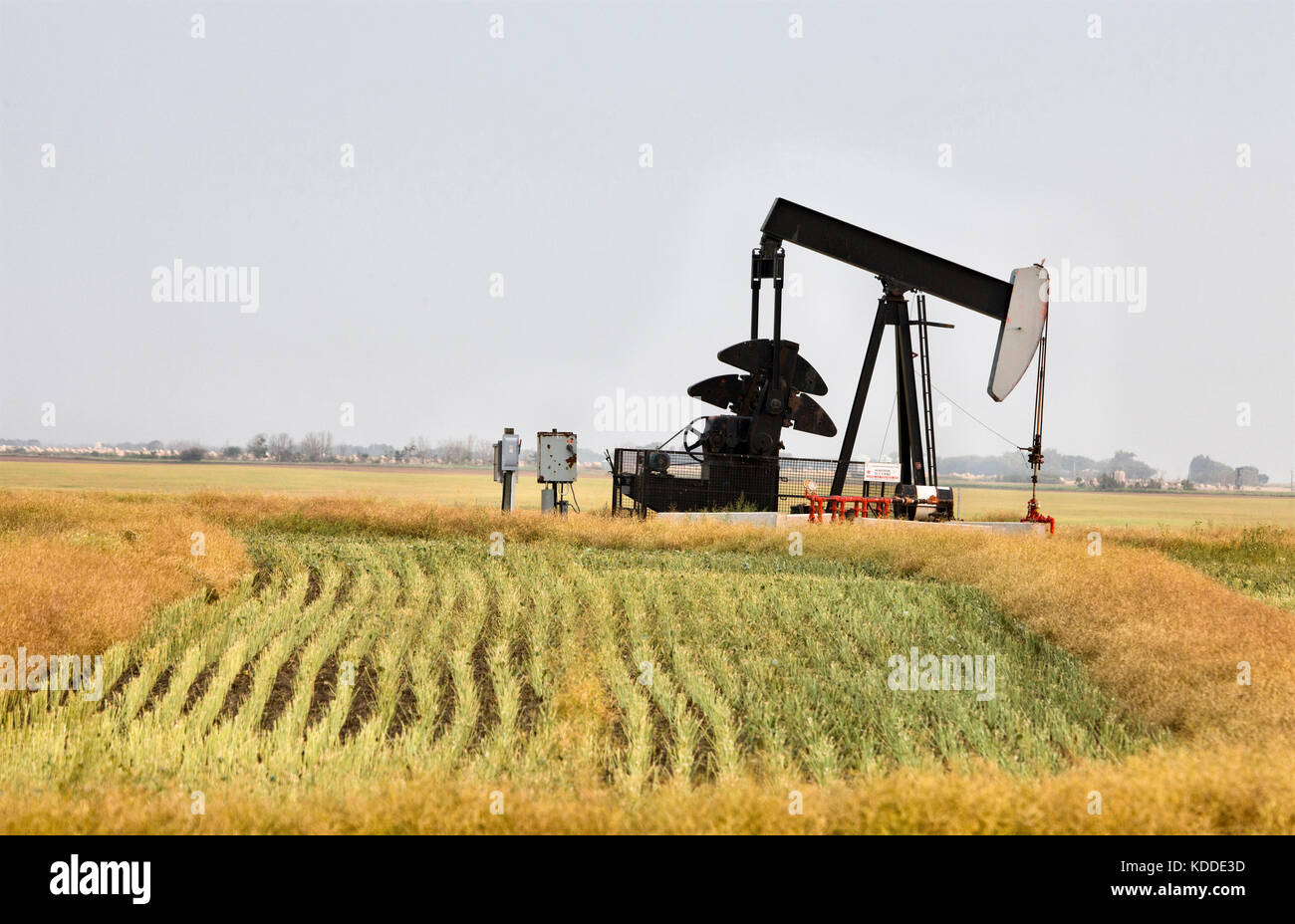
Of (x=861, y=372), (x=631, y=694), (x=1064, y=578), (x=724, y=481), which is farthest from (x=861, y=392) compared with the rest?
(x=631, y=694)

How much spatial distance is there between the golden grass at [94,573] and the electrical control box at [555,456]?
19.4 ft

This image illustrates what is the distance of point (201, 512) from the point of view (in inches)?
713

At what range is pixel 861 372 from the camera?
1870 centimetres

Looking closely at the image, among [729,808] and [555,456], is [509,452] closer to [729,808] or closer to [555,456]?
[555,456]

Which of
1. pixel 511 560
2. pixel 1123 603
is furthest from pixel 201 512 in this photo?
pixel 1123 603

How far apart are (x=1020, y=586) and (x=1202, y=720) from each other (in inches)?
161

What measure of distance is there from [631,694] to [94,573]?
18.8 feet

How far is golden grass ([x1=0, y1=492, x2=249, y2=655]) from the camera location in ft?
25.2

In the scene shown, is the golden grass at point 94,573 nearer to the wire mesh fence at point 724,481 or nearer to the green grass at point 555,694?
the green grass at point 555,694

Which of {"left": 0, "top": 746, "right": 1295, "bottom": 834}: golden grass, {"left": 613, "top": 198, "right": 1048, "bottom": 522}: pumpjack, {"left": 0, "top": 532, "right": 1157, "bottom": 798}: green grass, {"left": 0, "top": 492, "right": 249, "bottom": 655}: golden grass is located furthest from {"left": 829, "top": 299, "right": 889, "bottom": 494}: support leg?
{"left": 0, "top": 746, "right": 1295, "bottom": 834}: golden grass

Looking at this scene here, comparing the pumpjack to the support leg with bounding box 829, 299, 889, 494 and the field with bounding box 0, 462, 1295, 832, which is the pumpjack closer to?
the support leg with bounding box 829, 299, 889, 494

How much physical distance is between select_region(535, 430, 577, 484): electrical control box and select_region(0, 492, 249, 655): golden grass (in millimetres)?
5914

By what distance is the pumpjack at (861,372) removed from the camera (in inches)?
719

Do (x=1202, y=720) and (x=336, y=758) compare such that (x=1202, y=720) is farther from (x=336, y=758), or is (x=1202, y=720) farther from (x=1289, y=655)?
(x=336, y=758)
